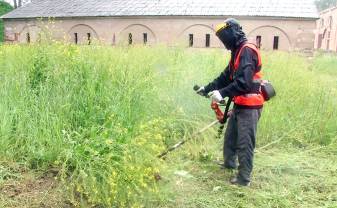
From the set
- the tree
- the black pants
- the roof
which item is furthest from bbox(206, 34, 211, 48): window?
the tree

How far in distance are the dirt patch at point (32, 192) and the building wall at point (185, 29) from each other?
20.1 meters

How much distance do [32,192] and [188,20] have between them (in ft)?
76.4

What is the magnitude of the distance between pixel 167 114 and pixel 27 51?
266cm

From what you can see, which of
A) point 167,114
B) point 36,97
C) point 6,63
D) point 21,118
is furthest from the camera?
point 6,63

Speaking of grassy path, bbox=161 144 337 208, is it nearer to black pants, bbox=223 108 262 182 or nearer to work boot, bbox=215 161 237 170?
work boot, bbox=215 161 237 170

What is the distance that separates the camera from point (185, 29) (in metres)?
25.8

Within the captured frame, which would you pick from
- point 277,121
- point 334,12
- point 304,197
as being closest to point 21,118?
point 304,197

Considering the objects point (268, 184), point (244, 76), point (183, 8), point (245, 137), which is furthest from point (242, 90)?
point (183, 8)

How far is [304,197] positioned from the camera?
4043 millimetres

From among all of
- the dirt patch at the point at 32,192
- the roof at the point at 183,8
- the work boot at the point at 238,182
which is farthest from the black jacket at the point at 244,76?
the roof at the point at 183,8

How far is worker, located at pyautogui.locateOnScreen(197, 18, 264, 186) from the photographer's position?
12.8 feet

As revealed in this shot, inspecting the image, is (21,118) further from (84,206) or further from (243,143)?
(243,143)

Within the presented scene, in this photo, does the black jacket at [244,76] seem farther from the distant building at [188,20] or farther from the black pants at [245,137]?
the distant building at [188,20]

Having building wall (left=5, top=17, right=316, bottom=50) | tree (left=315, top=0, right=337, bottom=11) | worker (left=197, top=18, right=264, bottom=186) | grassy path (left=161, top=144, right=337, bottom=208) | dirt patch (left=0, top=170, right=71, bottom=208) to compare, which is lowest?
grassy path (left=161, top=144, right=337, bottom=208)
